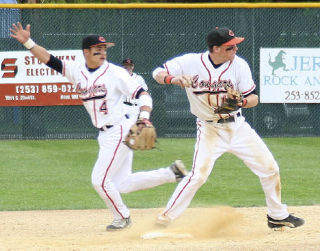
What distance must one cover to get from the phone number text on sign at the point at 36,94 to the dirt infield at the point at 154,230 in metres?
6.81

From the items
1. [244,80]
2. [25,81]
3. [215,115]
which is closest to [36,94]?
[25,81]

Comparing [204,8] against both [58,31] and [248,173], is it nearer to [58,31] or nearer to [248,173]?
[58,31]

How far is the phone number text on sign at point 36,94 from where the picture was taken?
15.7 meters

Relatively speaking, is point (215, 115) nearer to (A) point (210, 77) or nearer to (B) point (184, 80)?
(A) point (210, 77)

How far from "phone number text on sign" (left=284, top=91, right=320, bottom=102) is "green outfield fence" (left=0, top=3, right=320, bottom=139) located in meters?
0.16

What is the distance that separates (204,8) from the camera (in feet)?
53.5

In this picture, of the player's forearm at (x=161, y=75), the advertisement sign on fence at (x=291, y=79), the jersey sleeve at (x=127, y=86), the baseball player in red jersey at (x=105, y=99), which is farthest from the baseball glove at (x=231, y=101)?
the advertisement sign on fence at (x=291, y=79)

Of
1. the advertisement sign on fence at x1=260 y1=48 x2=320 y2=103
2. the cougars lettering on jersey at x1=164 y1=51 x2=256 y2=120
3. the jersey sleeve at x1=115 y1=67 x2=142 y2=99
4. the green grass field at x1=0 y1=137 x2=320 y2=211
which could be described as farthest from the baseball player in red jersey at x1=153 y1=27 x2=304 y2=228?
the advertisement sign on fence at x1=260 y1=48 x2=320 y2=103

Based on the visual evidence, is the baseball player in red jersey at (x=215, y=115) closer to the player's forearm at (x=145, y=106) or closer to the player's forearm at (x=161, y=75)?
the player's forearm at (x=161, y=75)

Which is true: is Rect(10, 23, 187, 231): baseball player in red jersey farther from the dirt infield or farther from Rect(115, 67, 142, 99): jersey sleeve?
the dirt infield

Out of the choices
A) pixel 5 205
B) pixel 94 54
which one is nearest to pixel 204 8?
pixel 5 205

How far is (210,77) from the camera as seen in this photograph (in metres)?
7.26

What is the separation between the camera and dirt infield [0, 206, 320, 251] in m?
6.78

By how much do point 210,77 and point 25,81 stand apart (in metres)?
8.97
